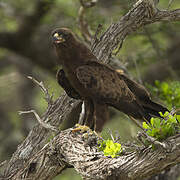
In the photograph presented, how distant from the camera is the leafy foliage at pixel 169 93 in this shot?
4.94 meters

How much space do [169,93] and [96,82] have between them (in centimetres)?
150

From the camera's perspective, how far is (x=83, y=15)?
5883mm

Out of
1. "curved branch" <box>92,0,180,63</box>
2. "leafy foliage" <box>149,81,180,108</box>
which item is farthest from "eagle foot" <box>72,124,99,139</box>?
"leafy foliage" <box>149,81,180,108</box>

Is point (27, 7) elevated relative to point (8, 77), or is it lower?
elevated

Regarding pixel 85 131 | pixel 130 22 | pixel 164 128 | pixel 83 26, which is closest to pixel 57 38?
pixel 130 22

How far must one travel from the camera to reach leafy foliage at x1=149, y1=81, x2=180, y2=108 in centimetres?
494

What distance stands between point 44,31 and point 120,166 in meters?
7.44

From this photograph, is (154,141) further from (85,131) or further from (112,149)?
(85,131)

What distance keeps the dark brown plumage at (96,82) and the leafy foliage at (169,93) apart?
2.59 ft

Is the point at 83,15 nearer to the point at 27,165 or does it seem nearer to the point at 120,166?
the point at 27,165

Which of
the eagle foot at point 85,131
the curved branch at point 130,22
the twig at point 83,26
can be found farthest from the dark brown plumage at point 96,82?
the twig at point 83,26

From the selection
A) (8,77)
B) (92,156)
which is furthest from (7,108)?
(92,156)

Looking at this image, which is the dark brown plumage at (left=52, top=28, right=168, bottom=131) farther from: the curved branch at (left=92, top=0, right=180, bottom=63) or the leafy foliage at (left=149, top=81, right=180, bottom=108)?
the leafy foliage at (left=149, top=81, right=180, bottom=108)

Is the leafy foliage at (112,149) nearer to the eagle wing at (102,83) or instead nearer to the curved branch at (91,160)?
the curved branch at (91,160)
